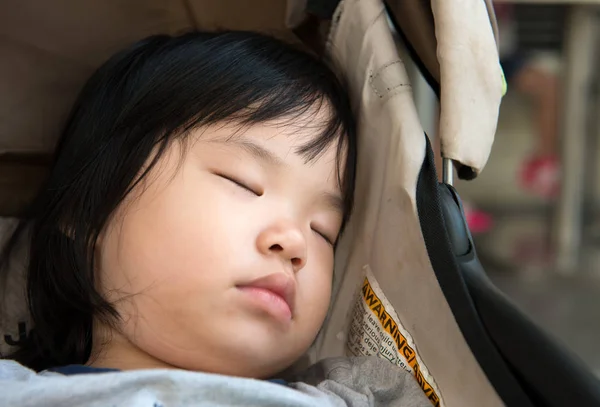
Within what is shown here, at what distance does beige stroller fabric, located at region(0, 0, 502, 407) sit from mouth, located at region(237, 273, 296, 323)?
0.12m

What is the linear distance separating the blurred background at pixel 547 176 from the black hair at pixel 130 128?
35.8 inches

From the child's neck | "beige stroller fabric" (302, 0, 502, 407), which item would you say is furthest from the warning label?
the child's neck

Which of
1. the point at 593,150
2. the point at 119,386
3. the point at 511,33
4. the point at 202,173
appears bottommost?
the point at 593,150

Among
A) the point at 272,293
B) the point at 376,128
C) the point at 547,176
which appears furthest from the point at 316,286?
the point at 547,176

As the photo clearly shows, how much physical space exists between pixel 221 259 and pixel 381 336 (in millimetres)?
212

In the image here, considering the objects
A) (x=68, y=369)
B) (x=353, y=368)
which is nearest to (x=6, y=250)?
(x=68, y=369)

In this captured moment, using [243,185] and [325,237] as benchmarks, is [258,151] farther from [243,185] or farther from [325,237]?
[325,237]

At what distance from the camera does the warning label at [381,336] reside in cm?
73

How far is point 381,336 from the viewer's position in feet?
2.59

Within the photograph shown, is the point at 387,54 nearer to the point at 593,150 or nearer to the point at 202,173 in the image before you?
the point at 202,173

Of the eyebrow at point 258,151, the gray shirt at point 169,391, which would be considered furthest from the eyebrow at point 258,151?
the gray shirt at point 169,391

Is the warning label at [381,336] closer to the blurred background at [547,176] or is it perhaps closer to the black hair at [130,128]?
the black hair at [130,128]

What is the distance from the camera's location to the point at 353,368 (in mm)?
792

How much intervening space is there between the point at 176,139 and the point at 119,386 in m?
0.27
